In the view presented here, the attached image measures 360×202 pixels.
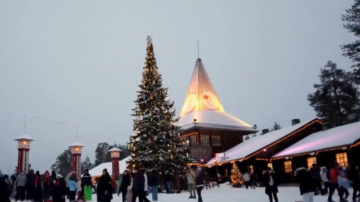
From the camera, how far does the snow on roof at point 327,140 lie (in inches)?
926

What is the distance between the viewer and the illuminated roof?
123 ft

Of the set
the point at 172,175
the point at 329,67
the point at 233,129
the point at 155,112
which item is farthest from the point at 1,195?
the point at 329,67

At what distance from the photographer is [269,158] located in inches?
1195

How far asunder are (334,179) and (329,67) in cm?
4032

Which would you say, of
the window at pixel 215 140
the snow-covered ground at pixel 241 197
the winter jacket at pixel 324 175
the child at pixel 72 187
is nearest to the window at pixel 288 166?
→ the window at pixel 215 140

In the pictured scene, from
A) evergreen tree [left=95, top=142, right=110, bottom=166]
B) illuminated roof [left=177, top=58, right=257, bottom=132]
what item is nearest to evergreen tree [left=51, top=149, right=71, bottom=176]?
evergreen tree [left=95, top=142, right=110, bottom=166]

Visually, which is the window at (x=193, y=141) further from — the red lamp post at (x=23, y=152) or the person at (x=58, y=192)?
the person at (x=58, y=192)

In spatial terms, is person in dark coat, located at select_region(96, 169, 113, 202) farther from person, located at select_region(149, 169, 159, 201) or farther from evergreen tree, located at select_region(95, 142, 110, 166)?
evergreen tree, located at select_region(95, 142, 110, 166)

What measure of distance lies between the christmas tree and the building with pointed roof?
8.11 meters

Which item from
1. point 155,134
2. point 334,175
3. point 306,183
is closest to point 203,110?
point 155,134

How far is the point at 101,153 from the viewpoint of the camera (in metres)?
95.4

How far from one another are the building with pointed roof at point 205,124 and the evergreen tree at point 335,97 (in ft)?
48.2

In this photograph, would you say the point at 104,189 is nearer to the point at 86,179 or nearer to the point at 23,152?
the point at 86,179

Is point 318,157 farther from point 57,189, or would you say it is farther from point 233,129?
point 57,189
